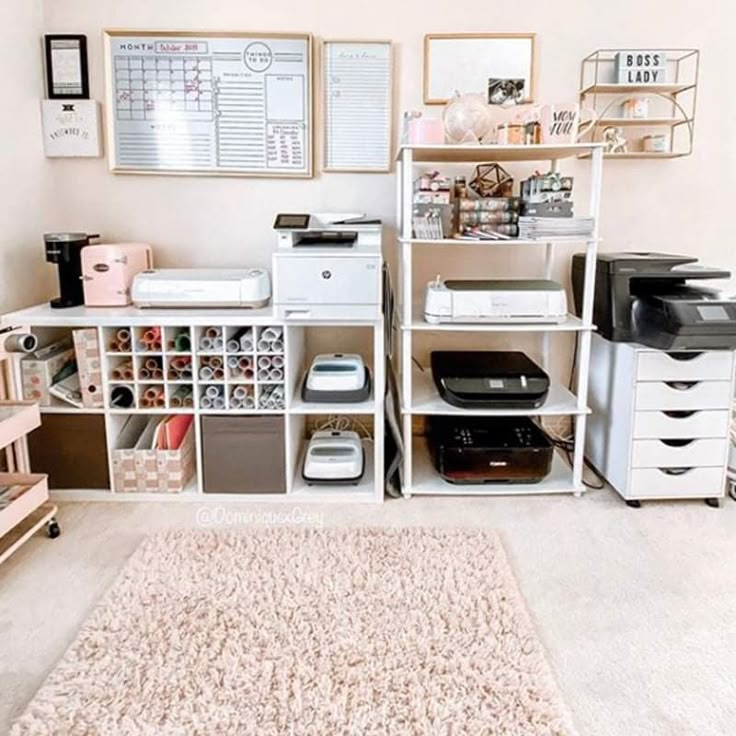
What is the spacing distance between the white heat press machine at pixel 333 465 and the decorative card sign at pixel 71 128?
161cm

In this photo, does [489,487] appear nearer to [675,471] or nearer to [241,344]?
[675,471]

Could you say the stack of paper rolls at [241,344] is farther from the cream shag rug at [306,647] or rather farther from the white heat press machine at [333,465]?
the cream shag rug at [306,647]

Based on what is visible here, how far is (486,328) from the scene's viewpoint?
2.46m

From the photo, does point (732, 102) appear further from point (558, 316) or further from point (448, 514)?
point (448, 514)

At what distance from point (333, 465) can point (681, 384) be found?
134cm

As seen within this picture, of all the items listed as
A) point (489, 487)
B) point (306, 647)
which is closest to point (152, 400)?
point (306, 647)

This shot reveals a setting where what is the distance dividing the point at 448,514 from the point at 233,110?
1.89 m

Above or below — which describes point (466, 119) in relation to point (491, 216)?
above

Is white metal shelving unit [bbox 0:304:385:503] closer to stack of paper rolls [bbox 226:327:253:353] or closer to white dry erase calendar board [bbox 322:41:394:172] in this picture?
stack of paper rolls [bbox 226:327:253:353]

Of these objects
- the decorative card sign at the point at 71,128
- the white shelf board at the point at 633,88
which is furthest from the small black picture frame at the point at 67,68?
the white shelf board at the point at 633,88

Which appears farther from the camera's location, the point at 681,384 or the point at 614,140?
the point at 614,140

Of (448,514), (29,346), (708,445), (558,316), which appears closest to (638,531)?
(708,445)

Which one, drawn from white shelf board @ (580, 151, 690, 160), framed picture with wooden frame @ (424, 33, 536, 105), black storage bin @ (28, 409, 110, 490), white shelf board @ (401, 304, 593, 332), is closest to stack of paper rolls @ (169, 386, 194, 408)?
black storage bin @ (28, 409, 110, 490)

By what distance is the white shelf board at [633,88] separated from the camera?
2.75 m
